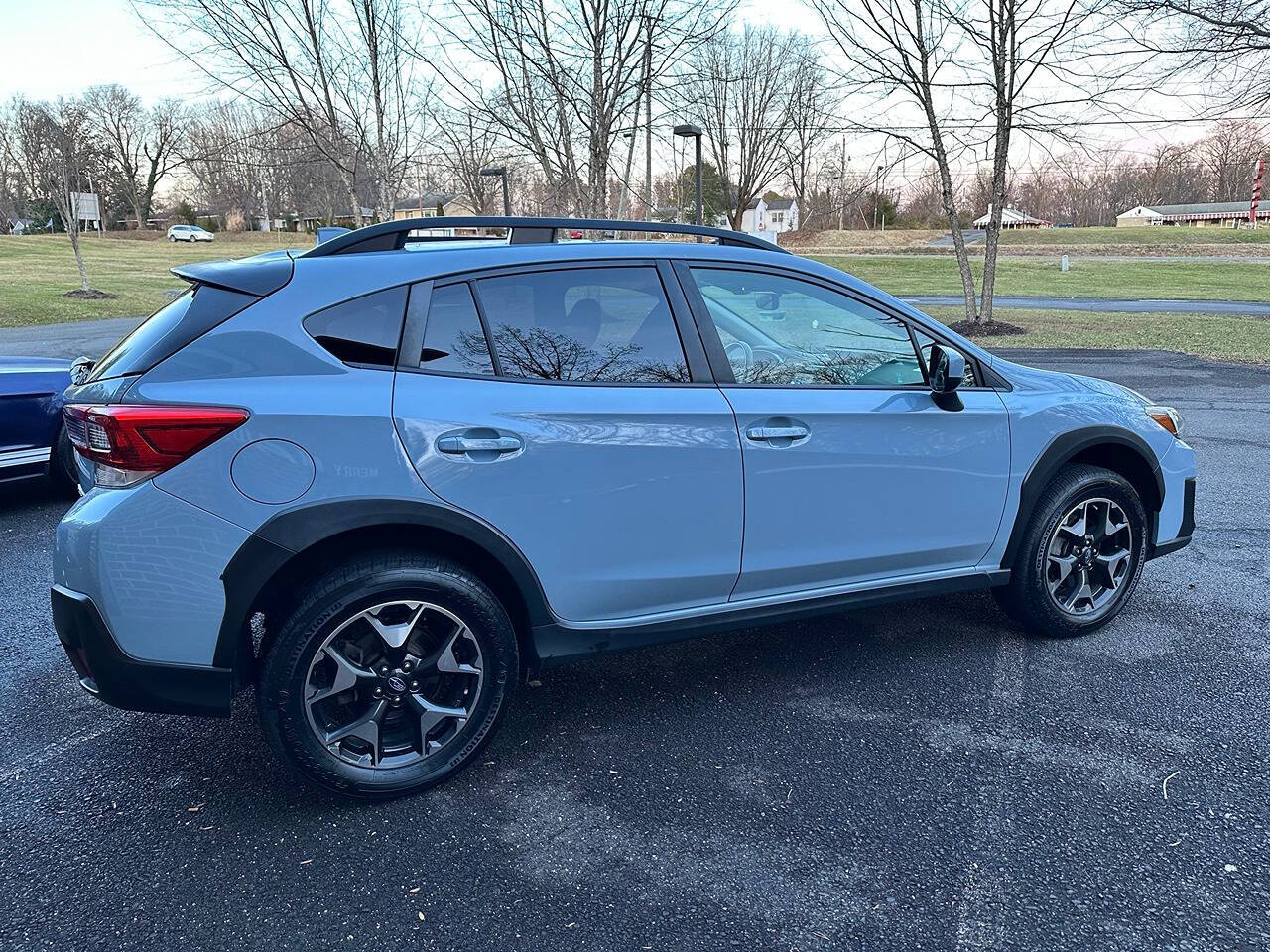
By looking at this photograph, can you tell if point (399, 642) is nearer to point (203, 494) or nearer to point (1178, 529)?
point (203, 494)

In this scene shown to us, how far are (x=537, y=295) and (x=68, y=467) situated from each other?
4414 millimetres

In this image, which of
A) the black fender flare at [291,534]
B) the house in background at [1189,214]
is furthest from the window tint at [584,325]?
the house in background at [1189,214]

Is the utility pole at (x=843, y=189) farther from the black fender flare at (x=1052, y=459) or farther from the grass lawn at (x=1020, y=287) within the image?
the black fender flare at (x=1052, y=459)

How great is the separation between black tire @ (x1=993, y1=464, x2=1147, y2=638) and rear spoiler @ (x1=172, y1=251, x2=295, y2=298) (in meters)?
2.97

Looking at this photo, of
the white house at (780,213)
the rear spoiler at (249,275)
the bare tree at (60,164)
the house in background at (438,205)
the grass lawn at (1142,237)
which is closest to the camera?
the rear spoiler at (249,275)

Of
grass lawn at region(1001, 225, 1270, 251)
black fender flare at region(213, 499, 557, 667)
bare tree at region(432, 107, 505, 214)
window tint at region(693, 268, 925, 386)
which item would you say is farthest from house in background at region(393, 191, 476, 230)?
grass lawn at region(1001, 225, 1270, 251)

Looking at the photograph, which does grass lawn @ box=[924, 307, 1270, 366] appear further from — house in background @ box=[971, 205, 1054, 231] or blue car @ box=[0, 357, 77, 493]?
house in background @ box=[971, 205, 1054, 231]

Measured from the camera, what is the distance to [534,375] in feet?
9.45

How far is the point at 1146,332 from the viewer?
1728 cm

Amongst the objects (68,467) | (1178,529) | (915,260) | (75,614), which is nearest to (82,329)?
(68,467)

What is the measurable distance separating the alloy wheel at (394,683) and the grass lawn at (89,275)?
1190cm

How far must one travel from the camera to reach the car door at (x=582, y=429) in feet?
8.95

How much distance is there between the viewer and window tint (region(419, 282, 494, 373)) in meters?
2.78

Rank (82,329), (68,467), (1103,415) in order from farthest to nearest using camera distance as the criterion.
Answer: (82,329)
(68,467)
(1103,415)
